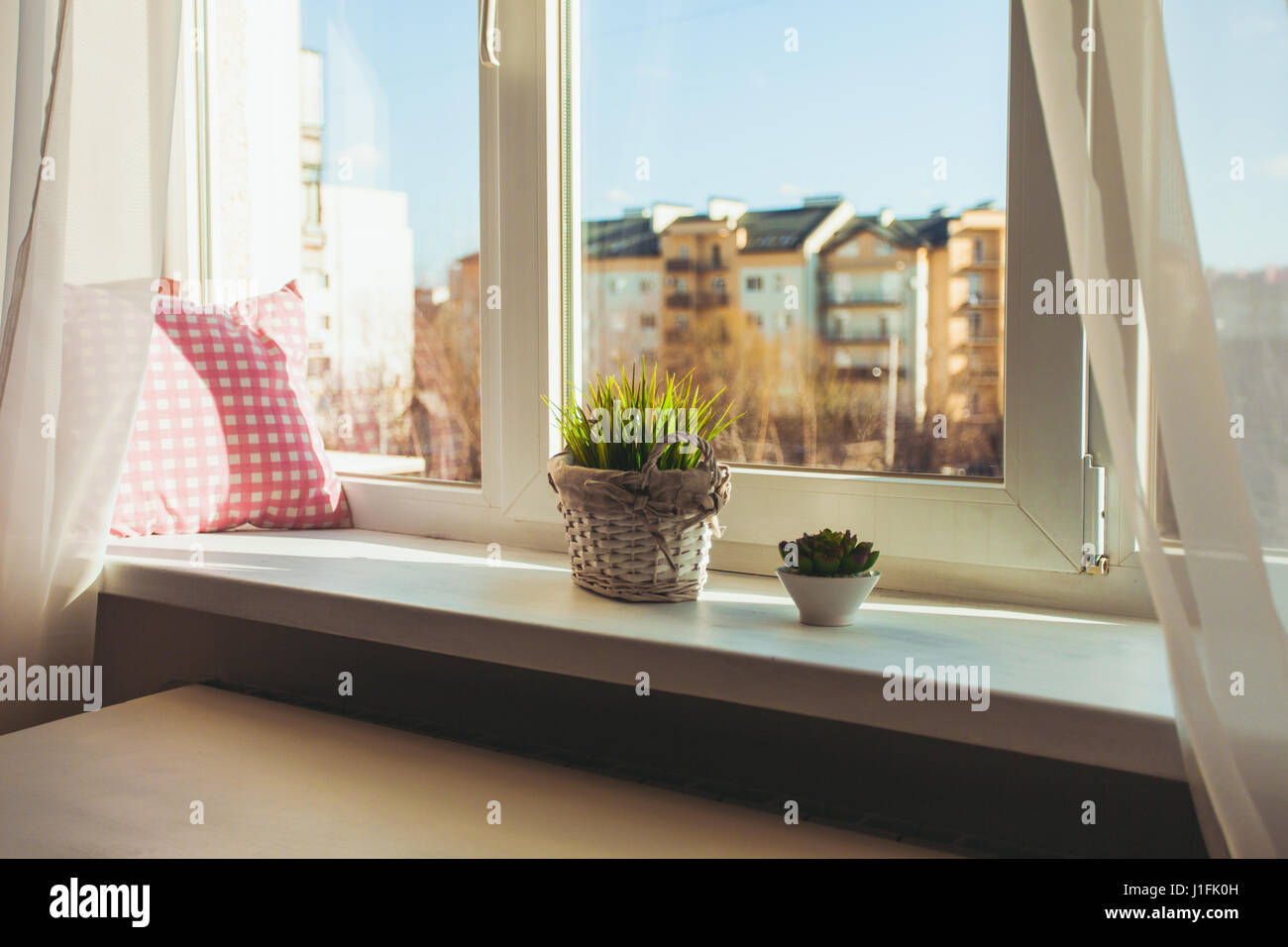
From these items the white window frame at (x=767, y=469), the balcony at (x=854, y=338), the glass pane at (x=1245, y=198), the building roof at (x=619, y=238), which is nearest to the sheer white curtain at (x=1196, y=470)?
the glass pane at (x=1245, y=198)

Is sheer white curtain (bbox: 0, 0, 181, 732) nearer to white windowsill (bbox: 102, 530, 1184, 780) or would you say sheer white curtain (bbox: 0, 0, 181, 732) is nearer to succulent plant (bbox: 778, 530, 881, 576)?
white windowsill (bbox: 102, 530, 1184, 780)

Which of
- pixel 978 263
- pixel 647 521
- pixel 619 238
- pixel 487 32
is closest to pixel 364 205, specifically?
pixel 487 32

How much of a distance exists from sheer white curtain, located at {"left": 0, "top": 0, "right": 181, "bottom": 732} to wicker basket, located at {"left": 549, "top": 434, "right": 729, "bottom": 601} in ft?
2.07

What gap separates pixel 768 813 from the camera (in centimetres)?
101

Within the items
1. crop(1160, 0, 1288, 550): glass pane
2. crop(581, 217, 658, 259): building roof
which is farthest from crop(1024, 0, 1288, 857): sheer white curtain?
crop(581, 217, 658, 259): building roof

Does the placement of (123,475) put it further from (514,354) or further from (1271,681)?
(1271,681)

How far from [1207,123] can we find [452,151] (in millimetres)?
1086

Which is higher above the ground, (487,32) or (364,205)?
(487,32)

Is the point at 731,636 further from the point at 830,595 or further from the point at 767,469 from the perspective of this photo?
the point at 767,469

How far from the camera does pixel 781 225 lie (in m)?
1.28

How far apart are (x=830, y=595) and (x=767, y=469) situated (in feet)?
0.99

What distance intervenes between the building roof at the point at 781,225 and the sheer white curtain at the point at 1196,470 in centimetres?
47

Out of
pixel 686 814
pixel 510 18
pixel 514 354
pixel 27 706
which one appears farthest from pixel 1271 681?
pixel 27 706

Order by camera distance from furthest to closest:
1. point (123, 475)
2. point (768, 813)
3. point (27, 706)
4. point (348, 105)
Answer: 1. point (348, 105)
2. point (123, 475)
3. point (27, 706)
4. point (768, 813)
